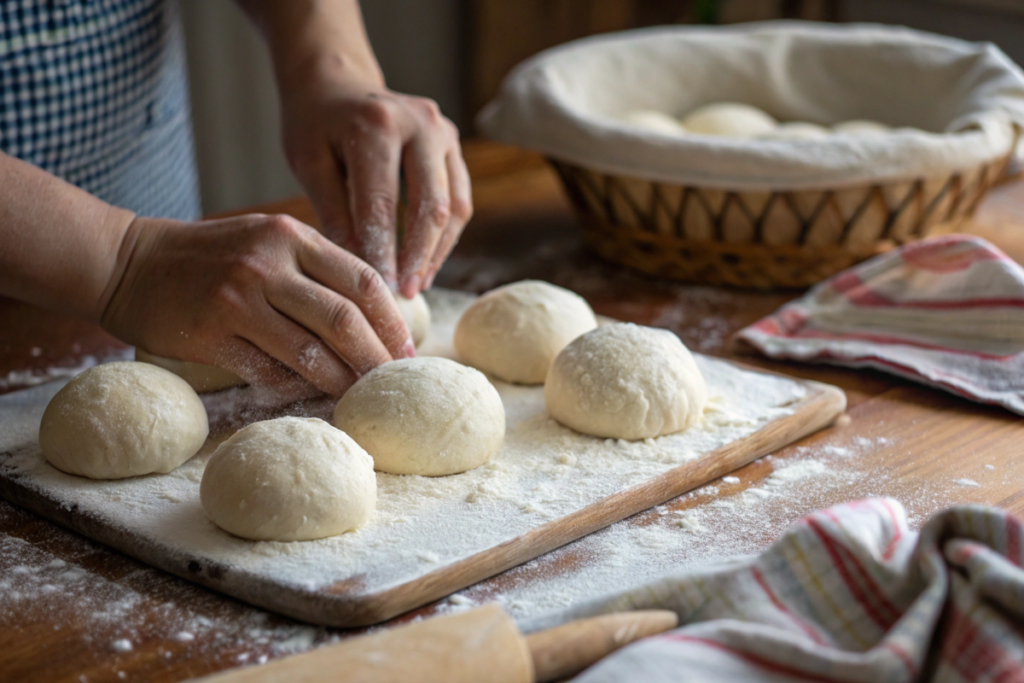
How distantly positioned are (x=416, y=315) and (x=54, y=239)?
0.53 meters

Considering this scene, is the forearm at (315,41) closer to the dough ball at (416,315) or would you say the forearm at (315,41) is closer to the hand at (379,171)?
the hand at (379,171)

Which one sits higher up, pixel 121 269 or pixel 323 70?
pixel 323 70

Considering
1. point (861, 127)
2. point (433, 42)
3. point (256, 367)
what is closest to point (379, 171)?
point (256, 367)

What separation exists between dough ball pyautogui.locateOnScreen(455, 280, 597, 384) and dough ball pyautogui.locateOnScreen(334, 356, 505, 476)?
8.3 inches

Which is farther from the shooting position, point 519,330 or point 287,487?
point 519,330

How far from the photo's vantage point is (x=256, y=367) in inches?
51.9

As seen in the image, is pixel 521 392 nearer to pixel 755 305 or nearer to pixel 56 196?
Answer: pixel 755 305

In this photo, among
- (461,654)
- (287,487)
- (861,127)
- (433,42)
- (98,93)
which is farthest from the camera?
(433,42)

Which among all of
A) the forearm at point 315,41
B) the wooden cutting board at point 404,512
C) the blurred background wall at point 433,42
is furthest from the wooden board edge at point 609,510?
the blurred background wall at point 433,42

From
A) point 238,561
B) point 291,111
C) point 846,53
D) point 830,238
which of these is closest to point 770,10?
point 846,53

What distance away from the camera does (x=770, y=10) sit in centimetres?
378

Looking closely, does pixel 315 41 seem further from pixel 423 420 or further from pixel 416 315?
pixel 423 420

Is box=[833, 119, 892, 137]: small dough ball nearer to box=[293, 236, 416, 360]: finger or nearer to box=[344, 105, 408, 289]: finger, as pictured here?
box=[344, 105, 408, 289]: finger

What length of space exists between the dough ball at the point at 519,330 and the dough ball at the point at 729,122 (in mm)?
743
